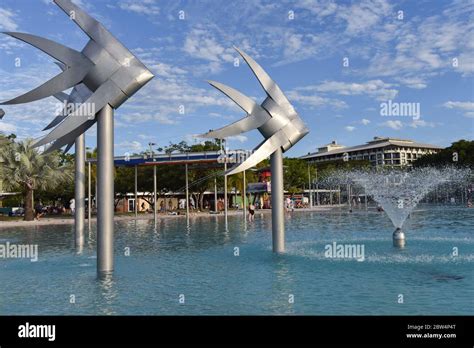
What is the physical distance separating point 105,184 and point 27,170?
117 ft

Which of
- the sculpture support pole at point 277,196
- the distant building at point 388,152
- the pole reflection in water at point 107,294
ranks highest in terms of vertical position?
the distant building at point 388,152

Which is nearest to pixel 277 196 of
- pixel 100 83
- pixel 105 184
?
pixel 105 184

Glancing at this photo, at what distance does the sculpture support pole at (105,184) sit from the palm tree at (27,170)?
114ft

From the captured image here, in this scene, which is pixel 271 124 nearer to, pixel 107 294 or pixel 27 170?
pixel 107 294

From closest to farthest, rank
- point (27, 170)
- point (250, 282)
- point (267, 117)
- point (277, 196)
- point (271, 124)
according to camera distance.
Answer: point (250, 282)
point (267, 117)
point (271, 124)
point (277, 196)
point (27, 170)

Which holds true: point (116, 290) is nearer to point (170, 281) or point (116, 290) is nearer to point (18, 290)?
point (170, 281)

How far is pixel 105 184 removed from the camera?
38.6 ft

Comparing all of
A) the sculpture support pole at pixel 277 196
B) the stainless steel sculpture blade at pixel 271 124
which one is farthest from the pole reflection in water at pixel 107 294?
the sculpture support pole at pixel 277 196

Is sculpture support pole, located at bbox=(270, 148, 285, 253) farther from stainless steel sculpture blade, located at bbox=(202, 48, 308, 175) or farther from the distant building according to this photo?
the distant building

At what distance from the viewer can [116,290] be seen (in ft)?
33.7

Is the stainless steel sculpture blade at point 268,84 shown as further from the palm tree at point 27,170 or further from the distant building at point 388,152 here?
the distant building at point 388,152

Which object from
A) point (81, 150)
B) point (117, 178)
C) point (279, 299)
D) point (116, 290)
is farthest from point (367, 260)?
point (117, 178)

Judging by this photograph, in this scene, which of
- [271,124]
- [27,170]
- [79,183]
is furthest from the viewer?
[27,170]

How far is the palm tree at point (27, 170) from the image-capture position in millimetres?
43062
